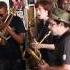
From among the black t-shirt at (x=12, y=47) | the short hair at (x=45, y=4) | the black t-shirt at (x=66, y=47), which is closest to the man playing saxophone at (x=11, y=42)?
the black t-shirt at (x=12, y=47)

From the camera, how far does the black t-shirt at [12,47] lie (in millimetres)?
2148

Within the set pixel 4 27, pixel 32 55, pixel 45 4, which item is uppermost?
pixel 45 4

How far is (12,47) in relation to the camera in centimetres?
216

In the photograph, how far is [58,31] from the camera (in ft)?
5.15

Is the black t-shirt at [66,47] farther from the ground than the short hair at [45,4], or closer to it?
closer to it

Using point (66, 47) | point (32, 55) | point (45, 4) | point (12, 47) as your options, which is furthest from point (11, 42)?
point (66, 47)

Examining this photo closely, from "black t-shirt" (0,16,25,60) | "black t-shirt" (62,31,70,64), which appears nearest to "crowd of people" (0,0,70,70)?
"black t-shirt" (0,16,25,60)

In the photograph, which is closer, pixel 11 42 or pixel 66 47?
pixel 66 47

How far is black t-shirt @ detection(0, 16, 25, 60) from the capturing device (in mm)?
2148

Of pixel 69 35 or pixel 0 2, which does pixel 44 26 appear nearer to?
pixel 0 2

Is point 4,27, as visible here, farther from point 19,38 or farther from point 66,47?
point 66,47

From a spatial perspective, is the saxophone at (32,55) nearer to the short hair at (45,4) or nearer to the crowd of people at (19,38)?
the crowd of people at (19,38)

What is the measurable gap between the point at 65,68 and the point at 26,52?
2.44 ft

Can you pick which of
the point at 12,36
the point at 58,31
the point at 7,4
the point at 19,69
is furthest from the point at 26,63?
the point at 58,31
